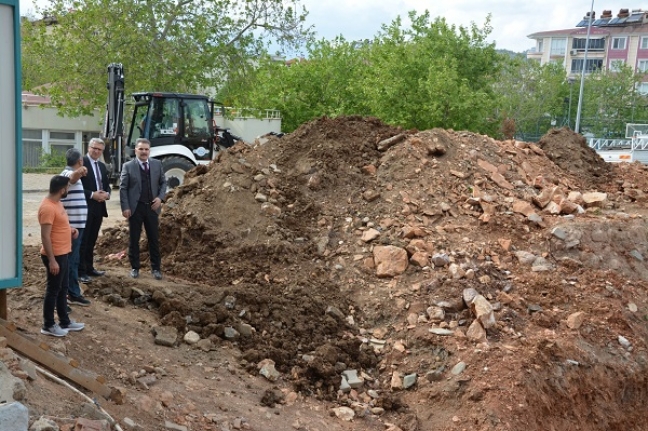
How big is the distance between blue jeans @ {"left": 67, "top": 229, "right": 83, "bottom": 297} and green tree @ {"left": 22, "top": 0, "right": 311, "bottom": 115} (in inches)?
551

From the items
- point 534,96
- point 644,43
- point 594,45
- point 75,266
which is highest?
point 594,45

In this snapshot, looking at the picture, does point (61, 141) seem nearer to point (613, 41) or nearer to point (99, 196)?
point (99, 196)

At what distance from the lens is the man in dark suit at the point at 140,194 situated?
304 inches

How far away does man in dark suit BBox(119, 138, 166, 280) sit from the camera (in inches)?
304

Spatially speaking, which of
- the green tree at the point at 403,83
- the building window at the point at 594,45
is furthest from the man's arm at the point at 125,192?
the building window at the point at 594,45

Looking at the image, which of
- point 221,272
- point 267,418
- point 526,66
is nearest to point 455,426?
point 267,418

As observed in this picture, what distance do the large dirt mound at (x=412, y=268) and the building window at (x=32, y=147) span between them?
22804mm

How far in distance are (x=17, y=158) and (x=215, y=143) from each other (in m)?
→ 10.8

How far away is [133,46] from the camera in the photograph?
19703 mm

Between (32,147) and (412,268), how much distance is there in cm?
2768

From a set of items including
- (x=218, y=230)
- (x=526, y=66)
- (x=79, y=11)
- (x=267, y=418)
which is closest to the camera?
(x=267, y=418)

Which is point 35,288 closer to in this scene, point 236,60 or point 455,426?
point 455,426

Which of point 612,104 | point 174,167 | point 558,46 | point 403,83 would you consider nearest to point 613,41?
point 558,46

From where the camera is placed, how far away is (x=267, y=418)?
5.76 metres
